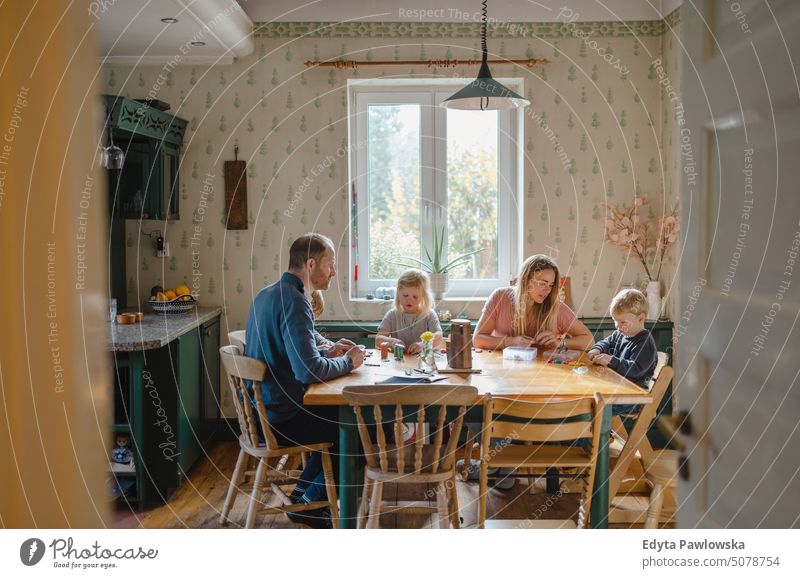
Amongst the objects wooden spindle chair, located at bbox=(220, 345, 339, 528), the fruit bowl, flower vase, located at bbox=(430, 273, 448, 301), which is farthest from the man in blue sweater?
flower vase, located at bbox=(430, 273, 448, 301)

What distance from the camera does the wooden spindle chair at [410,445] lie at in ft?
7.26

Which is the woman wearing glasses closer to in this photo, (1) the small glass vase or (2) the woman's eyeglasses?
(2) the woman's eyeglasses

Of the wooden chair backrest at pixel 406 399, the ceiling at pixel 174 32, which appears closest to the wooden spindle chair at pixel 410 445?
the wooden chair backrest at pixel 406 399

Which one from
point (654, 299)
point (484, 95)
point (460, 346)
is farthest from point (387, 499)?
point (654, 299)

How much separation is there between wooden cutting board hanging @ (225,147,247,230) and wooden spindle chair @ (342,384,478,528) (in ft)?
6.30

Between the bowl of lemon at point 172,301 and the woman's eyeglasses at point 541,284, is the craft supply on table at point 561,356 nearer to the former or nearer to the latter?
the woman's eyeglasses at point 541,284

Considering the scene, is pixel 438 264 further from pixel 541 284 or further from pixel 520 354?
pixel 520 354

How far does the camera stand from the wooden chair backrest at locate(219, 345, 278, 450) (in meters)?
2.55

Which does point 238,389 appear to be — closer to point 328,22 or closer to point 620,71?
point 328,22

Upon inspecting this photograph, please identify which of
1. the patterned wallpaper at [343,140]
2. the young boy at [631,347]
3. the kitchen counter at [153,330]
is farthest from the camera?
the patterned wallpaper at [343,140]

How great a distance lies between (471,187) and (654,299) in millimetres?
1215

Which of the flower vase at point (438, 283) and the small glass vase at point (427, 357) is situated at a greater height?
the flower vase at point (438, 283)

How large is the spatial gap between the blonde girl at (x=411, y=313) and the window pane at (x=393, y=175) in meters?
0.91

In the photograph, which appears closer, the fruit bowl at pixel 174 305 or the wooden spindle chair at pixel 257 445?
the wooden spindle chair at pixel 257 445
